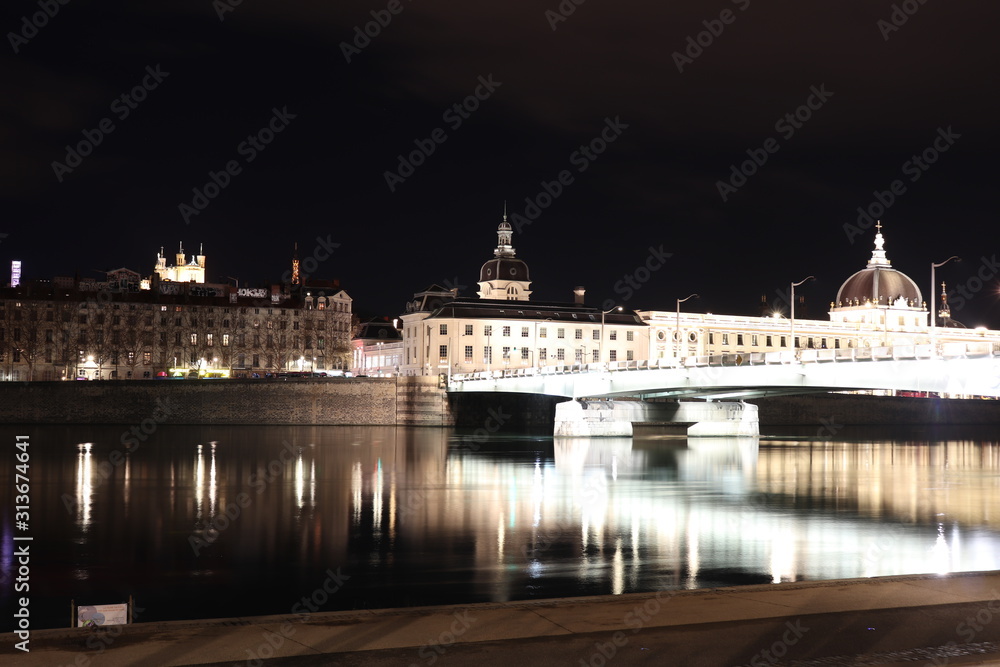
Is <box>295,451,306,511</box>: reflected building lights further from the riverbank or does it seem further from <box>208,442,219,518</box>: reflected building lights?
the riverbank

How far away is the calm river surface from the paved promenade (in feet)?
22.5

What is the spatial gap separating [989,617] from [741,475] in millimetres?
42387

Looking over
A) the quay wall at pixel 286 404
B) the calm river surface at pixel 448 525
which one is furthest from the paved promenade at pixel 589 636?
the quay wall at pixel 286 404

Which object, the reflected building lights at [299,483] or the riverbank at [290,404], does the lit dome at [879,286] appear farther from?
the reflected building lights at [299,483]

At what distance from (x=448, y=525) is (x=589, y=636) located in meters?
20.7

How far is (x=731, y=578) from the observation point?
75.8ft

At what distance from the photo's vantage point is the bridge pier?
8819 centimetres

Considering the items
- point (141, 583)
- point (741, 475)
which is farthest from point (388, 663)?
point (741, 475)

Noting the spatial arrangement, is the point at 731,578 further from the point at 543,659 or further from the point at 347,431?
the point at 347,431

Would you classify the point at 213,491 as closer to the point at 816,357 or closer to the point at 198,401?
the point at 816,357

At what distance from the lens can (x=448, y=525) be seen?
33.2 meters

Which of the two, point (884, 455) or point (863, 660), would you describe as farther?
point (884, 455)

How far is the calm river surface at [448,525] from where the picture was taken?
2247 cm

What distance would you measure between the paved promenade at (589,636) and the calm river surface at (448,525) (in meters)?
6.86
